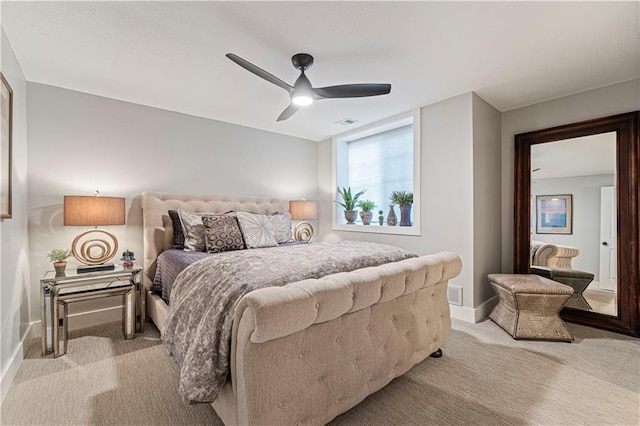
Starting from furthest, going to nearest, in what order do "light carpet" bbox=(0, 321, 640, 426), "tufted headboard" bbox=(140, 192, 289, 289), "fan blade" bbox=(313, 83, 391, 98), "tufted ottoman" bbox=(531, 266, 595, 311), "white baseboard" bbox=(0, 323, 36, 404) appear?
"tufted headboard" bbox=(140, 192, 289, 289)
"tufted ottoman" bbox=(531, 266, 595, 311)
"fan blade" bbox=(313, 83, 391, 98)
"white baseboard" bbox=(0, 323, 36, 404)
"light carpet" bbox=(0, 321, 640, 426)

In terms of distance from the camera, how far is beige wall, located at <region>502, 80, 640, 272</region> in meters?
2.93

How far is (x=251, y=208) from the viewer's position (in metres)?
4.07

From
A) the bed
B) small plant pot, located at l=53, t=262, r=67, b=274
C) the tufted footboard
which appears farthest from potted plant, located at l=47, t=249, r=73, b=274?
the tufted footboard

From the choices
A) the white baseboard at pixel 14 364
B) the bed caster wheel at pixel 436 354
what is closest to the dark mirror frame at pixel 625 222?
the bed caster wheel at pixel 436 354

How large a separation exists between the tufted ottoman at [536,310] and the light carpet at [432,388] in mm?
99

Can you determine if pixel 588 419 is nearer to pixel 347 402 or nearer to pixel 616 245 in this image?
pixel 347 402

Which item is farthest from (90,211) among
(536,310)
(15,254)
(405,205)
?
(536,310)

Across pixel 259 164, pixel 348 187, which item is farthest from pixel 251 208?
pixel 348 187

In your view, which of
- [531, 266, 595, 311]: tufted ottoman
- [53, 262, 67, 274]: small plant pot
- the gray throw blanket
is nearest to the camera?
the gray throw blanket

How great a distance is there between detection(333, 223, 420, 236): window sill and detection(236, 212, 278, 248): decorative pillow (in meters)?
1.60

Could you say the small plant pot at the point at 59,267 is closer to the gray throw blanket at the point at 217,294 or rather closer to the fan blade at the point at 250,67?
the gray throw blanket at the point at 217,294

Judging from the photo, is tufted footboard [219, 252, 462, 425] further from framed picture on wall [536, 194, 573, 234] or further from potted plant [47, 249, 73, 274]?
framed picture on wall [536, 194, 573, 234]

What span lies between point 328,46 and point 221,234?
1.97 metres

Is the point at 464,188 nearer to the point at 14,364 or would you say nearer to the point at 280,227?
the point at 280,227
